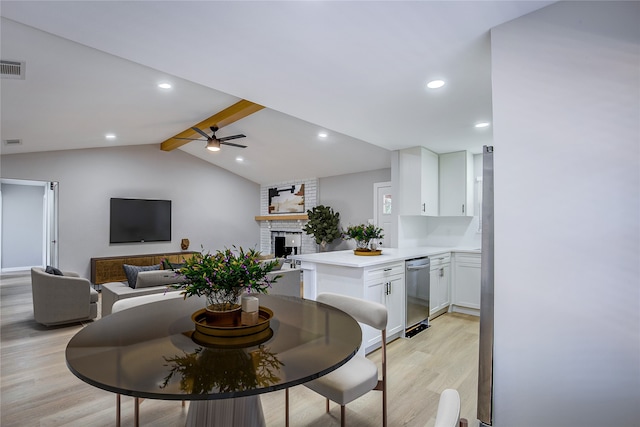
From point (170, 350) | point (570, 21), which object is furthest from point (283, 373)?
point (570, 21)

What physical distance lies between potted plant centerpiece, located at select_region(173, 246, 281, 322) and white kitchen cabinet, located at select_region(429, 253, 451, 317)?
3.16m

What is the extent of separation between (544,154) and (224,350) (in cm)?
166

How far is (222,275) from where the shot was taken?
129cm

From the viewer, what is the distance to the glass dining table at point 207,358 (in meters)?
0.87

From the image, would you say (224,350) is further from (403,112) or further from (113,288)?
(113,288)

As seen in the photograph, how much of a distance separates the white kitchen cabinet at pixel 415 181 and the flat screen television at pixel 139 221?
5479 mm

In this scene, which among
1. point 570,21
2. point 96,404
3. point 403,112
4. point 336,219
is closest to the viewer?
point 570,21

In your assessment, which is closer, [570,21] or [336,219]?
[570,21]

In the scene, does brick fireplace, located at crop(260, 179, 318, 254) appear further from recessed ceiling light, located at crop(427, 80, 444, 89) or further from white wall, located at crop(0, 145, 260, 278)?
recessed ceiling light, located at crop(427, 80, 444, 89)

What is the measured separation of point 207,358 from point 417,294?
120 inches

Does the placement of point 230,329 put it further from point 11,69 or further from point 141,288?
point 11,69

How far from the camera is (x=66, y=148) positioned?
575cm

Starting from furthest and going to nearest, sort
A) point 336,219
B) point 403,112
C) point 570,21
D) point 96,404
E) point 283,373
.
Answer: point 336,219 → point 403,112 → point 96,404 → point 570,21 → point 283,373

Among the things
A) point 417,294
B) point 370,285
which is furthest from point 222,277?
point 417,294
